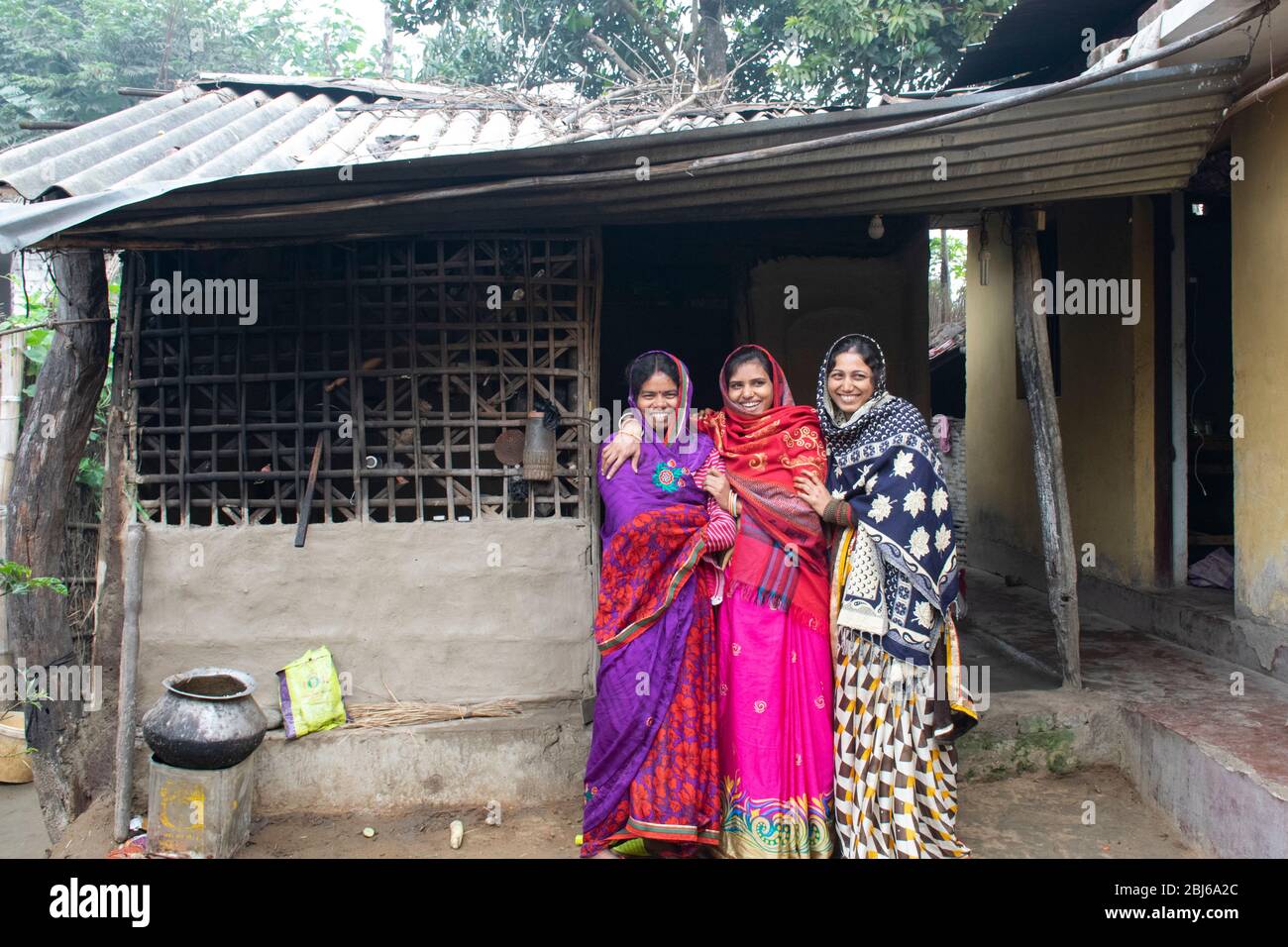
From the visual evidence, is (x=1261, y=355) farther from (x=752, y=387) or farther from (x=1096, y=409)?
(x=752, y=387)

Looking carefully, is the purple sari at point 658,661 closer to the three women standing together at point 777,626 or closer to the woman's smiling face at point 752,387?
the three women standing together at point 777,626

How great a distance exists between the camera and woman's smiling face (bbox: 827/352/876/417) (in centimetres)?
329

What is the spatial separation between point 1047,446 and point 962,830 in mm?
1788

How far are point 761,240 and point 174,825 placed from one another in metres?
4.48

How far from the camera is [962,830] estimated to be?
3.86m

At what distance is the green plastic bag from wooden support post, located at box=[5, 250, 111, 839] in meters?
1.16

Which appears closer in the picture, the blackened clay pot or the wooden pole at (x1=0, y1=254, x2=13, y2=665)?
the blackened clay pot

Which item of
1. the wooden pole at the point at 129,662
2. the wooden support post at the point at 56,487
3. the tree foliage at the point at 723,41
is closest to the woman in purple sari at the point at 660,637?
→ the wooden pole at the point at 129,662

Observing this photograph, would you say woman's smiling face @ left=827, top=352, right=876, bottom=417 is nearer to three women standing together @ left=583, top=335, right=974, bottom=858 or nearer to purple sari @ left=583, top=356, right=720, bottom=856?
three women standing together @ left=583, top=335, right=974, bottom=858

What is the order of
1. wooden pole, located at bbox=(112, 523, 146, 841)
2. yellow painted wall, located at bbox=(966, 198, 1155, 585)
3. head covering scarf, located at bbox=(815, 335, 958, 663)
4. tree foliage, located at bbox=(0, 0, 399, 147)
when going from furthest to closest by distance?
tree foliage, located at bbox=(0, 0, 399, 147) → yellow painted wall, located at bbox=(966, 198, 1155, 585) → wooden pole, located at bbox=(112, 523, 146, 841) → head covering scarf, located at bbox=(815, 335, 958, 663)

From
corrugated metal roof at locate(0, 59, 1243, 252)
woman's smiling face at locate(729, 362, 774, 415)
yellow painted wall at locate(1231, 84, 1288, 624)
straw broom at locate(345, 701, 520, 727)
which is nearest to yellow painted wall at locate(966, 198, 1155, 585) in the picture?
yellow painted wall at locate(1231, 84, 1288, 624)

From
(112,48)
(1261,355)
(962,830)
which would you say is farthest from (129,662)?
(112,48)

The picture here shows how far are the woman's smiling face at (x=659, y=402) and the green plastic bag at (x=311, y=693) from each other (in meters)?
1.93

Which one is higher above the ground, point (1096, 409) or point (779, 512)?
point (1096, 409)
